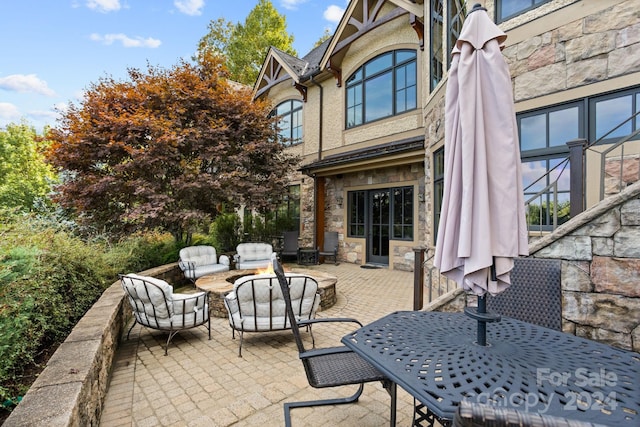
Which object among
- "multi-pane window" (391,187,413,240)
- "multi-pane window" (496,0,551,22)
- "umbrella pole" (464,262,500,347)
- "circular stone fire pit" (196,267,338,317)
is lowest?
"circular stone fire pit" (196,267,338,317)

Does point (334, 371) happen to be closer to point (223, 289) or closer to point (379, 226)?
point (223, 289)

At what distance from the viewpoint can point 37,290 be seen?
3.07m

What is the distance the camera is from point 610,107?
3.98m

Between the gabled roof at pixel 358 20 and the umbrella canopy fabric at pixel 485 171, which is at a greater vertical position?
the gabled roof at pixel 358 20

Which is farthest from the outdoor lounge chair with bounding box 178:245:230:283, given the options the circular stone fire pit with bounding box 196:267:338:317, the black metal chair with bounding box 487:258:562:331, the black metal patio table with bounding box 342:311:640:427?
the black metal chair with bounding box 487:258:562:331

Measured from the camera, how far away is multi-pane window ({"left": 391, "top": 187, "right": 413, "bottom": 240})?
8.80 meters

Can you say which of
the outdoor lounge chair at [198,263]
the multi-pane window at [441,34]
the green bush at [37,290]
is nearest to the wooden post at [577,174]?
the multi-pane window at [441,34]

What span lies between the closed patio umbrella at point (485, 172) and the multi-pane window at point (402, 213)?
724cm

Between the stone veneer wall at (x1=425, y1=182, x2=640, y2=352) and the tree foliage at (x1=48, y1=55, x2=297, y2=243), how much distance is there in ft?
22.0

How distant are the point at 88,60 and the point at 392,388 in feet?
59.3

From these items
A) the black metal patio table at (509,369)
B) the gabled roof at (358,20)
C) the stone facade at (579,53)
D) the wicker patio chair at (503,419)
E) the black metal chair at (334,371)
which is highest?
the gabled roof at (358,20)

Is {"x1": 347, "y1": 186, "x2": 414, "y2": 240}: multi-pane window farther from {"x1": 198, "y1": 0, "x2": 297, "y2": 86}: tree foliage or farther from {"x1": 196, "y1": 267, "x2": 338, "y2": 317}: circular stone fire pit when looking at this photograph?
{"x1": 198, "y1": 0, "x2": 297, "y2": 86}: tree foliage

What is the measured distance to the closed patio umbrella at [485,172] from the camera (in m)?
1.58

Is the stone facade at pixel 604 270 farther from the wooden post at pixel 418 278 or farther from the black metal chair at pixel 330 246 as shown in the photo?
the black metal chair at pixel 330 246
